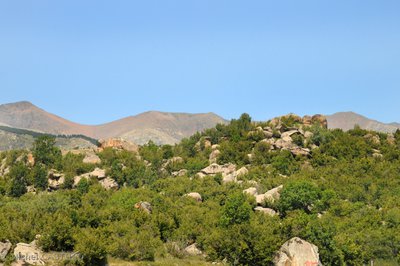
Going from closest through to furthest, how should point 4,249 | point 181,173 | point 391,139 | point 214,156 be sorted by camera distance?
point 4,249
point 181,173
point 214,156
point 391,139

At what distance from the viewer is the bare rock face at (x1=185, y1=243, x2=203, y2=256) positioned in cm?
5912

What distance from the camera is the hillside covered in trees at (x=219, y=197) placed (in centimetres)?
5272

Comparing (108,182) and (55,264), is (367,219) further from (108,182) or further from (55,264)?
(108,182)

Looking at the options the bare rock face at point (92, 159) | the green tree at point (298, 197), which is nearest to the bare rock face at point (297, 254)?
the green tree at point (298, 197)

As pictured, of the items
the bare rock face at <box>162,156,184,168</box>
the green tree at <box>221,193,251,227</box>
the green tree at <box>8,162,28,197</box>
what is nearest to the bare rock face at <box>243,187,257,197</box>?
the green tree at <box>221,193,251,227</box>

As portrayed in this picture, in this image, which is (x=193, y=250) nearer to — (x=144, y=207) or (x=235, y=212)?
(x=235, y=212)

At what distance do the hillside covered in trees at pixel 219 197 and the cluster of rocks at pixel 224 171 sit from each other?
0.78 ft

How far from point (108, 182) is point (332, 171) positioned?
150 feet

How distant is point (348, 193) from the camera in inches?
3489

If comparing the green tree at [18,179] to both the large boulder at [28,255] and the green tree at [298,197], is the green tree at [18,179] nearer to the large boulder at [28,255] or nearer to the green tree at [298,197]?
the green tree at [298,197]

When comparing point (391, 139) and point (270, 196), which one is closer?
point (270, 196)

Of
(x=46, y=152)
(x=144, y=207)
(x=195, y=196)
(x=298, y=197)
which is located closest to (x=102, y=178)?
(x=46, y=152)

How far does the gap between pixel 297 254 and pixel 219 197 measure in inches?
1300

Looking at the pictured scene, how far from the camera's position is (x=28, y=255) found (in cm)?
4356
